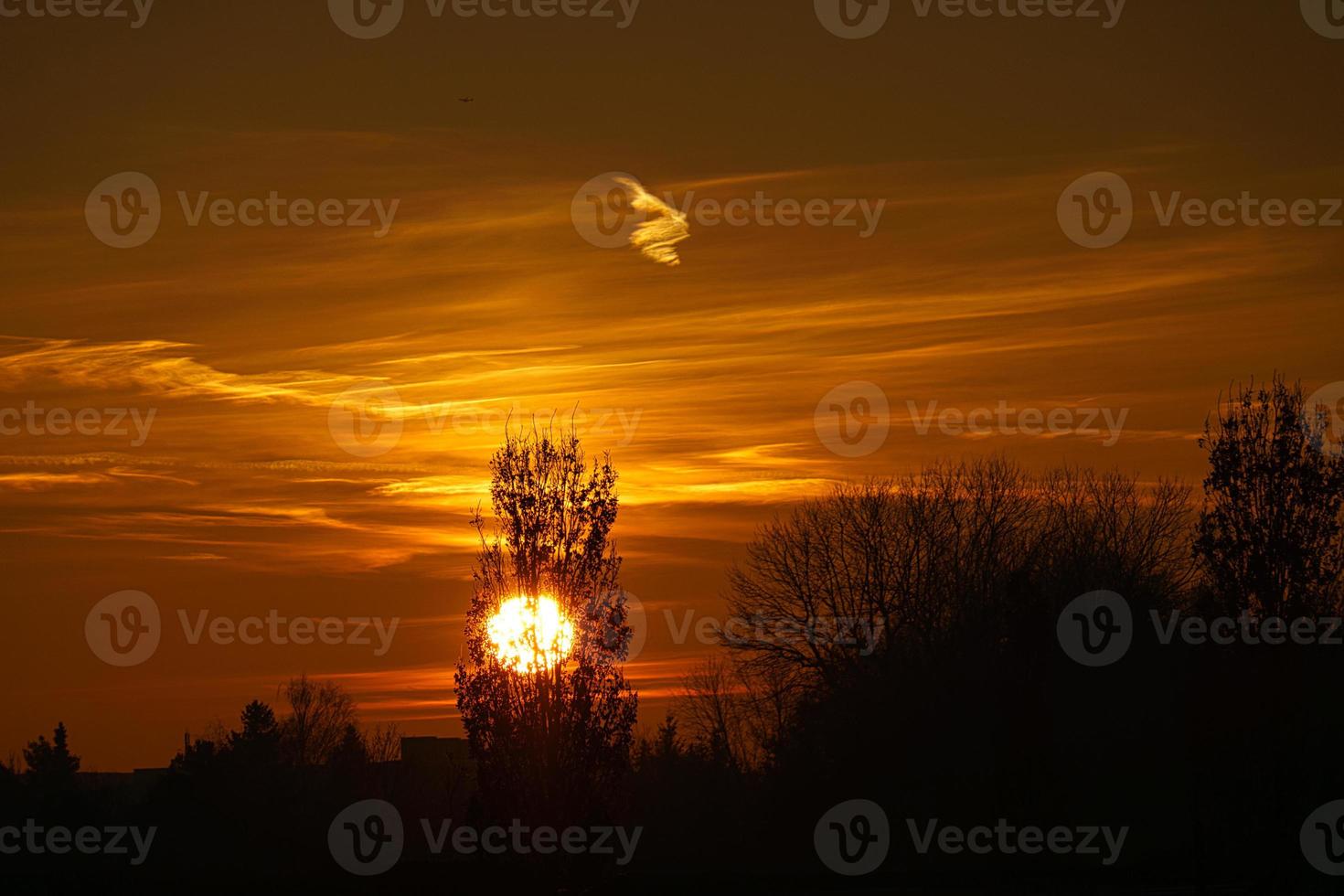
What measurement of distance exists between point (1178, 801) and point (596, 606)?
2406 cm

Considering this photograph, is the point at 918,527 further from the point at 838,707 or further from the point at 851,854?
the point at 851,854

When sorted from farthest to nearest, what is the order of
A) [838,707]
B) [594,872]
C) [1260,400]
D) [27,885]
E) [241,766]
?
[241,766] < [838,707] < [27,885] < [1260,400] < [594,872]

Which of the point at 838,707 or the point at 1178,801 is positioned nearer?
the point at 1178,801

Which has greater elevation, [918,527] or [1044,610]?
[918,527]

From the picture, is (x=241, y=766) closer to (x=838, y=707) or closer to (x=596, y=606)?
(x=838, y=707)

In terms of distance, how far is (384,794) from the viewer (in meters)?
94.2

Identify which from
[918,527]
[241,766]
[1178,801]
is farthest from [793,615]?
[241,766]

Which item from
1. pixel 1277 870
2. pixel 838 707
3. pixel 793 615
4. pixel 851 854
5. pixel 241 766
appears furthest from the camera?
pixel 241 766

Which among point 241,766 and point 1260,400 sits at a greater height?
point 1260,400

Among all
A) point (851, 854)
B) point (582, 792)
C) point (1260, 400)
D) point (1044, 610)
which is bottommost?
point (851, 854)

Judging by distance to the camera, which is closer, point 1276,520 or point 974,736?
point 1276,520

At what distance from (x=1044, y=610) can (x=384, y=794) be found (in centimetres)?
6839

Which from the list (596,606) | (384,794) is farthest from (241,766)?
(596,606)

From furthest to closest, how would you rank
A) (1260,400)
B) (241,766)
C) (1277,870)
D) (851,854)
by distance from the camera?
(241,766), (851,854), (1260,400), (1277,870)
